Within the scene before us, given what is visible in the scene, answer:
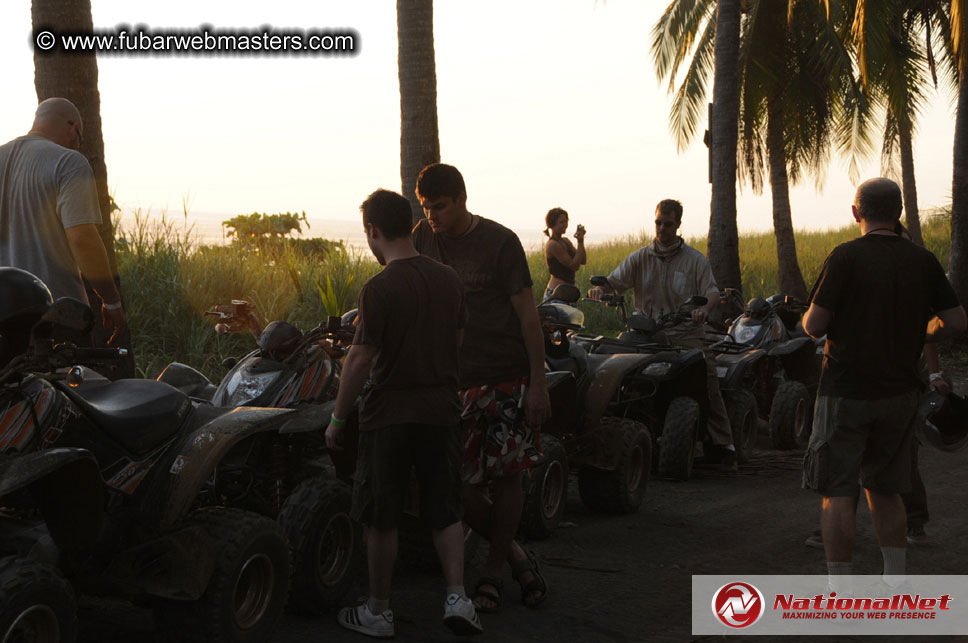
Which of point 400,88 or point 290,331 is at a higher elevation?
point 400,88

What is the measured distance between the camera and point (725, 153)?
16.0m

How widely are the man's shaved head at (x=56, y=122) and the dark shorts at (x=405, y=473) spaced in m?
2.52

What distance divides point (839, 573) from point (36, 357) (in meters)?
3.76

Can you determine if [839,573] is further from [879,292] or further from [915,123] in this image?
[915,123]

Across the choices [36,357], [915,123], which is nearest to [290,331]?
[36,357]

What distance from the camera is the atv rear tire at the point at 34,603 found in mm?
3648

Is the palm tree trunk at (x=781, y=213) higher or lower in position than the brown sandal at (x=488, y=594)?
higher

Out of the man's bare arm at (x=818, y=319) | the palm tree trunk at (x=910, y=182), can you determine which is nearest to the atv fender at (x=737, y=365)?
the man's bare arm at (x=818, y=319)

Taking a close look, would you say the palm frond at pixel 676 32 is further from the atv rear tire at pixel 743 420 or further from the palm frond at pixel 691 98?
the atv rear tire at pixel 743 420

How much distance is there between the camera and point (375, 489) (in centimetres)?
488

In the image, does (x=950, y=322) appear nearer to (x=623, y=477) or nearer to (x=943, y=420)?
(x=943, y=420)

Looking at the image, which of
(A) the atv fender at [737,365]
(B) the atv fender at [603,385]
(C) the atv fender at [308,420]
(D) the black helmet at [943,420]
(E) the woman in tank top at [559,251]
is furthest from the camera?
(E) the woman in tank top at [559,251]

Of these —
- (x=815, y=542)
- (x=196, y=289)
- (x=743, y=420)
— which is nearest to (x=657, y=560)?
(x=815, y=542)

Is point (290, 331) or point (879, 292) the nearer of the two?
point (879, 292)
